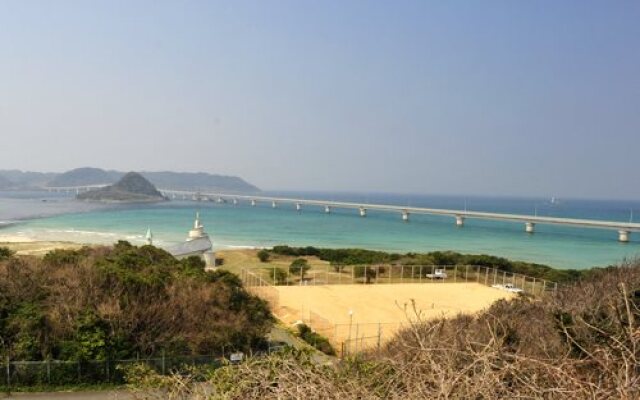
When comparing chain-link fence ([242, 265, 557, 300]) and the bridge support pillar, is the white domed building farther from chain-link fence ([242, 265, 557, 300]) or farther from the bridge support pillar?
the bridge support pillar

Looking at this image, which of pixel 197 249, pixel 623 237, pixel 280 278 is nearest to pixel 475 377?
pixel 280 278

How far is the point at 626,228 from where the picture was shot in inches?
3100

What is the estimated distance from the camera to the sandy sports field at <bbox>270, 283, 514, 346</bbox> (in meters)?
23.3

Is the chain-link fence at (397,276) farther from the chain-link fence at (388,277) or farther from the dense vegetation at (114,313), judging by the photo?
the dense vegetation at (114,313)

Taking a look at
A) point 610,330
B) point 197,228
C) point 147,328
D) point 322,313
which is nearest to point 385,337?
point 322,313

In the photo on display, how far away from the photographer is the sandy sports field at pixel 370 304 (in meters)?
23.3

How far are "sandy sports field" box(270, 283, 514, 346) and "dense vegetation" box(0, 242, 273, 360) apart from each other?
4.73m

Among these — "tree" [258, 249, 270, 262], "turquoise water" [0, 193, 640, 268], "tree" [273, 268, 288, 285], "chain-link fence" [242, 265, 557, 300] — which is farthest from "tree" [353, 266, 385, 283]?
"turquoise water" [0, 193, 640, 268]

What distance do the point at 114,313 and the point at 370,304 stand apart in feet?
51.8

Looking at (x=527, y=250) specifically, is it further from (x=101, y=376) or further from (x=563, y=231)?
(x=101, y=376)

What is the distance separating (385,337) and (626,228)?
71400mm

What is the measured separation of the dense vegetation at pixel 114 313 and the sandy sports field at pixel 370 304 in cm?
473

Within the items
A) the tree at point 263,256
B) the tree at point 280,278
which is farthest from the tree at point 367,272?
the tree at point 263,256

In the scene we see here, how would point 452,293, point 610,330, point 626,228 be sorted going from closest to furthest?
point 610,330
point 452,293
point 626,228
